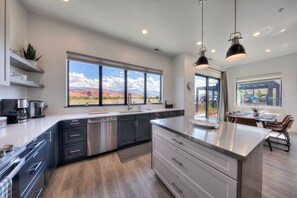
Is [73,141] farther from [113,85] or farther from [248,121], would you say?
[248,121]

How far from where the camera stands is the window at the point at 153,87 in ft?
14.2

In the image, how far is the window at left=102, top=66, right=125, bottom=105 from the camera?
3.37 meters

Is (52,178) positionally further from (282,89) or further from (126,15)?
(282,89)

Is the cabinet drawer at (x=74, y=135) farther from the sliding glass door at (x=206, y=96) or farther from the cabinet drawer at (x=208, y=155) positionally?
the sliding glass door at (x=206, y=96)

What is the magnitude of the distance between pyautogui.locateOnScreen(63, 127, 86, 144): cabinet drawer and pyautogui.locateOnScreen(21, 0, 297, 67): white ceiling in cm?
245

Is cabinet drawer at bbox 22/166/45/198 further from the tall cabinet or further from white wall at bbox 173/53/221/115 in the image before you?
white wall at bbox 173/53/221/115

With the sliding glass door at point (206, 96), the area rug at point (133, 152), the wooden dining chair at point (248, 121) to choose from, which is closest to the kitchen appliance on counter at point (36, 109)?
the area rug at point (133, 152)

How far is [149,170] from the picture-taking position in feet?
7.01

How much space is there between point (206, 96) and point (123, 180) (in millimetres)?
5407

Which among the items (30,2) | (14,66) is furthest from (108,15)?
(14,66)

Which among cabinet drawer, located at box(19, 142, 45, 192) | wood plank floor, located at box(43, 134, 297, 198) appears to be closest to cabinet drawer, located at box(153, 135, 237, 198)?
wood plank floor, located at box(43, 134, 297, 198)

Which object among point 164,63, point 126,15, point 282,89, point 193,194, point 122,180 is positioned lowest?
point 122,180

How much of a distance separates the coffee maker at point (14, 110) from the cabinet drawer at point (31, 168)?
→ 0.83m

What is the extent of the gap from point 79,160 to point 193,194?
230 cm
